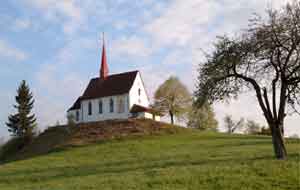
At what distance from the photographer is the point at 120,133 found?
48.3 m

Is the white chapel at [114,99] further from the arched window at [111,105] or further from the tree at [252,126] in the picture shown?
the tree at [252,126]

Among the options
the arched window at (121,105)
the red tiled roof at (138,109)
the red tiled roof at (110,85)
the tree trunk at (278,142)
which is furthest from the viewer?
the red tiled roof at (110,85)

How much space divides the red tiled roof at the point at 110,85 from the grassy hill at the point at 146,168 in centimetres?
967

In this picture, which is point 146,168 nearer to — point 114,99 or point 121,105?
point 121,105

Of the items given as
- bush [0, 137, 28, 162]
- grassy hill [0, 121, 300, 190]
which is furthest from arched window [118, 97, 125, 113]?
bush [0, 137, 28, 162]

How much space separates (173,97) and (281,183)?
159 ft

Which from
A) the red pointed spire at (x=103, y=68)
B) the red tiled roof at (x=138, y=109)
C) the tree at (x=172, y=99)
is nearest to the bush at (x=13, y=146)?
the red pointed spire at (x=103, y=68)

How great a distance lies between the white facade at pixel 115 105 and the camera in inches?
2223

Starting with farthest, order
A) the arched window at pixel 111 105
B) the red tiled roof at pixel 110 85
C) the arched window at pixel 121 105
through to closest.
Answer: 1. the arched window at pixel 111 105
2. the red tiled roof at pixel 110 85
3. the arched window at pixel 121 105

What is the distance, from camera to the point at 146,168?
865 inches

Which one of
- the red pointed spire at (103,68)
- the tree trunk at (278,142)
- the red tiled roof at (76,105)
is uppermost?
the red pointed spire at (103,68)

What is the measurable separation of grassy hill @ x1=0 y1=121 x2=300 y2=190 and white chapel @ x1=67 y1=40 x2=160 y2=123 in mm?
7394

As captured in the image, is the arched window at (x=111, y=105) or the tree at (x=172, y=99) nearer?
the arched window at (x=111, y=105)

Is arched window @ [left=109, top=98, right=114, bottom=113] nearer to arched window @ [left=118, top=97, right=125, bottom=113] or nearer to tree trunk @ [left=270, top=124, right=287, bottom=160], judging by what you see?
arched window @ [left=118, top=97, right=125, bottom=113]
